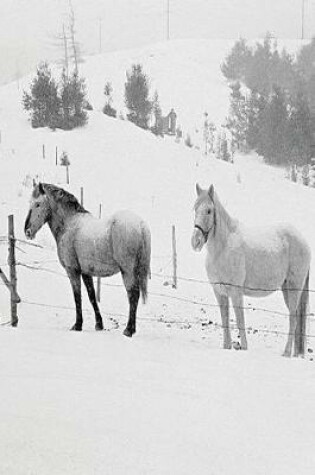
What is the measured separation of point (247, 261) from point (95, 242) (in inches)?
75.7

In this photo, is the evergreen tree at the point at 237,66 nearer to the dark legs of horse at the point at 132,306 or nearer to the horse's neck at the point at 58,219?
the horse's neck at the point at 58,219

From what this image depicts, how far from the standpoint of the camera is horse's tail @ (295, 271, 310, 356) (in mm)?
6527

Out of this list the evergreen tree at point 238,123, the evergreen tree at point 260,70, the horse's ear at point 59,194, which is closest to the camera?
the horse's ear at point 59,194

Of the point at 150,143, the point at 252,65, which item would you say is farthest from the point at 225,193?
the point at 252,65

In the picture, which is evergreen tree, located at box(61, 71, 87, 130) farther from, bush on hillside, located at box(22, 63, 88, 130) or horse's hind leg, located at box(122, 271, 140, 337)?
horse's hind leg, located at box(122, 271, 140, 337)

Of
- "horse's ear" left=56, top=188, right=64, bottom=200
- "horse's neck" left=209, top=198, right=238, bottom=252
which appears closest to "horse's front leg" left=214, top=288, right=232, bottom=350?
"horse's neck" left=209, top=198, right=238, bottom=252

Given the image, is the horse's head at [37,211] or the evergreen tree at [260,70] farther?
the evergreen tree at [260,70]

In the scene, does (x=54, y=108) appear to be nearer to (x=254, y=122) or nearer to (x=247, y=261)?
(x=254, y=122)

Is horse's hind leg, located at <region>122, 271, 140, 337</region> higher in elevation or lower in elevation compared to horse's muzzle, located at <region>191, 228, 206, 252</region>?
lower

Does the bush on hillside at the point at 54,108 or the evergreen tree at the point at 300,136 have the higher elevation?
the bush on hillside at the point at 54,108

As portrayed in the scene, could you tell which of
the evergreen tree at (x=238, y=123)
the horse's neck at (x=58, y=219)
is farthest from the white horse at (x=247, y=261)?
the evergreen tree at (x=238, y=123)

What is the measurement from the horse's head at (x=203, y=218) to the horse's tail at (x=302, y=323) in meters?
1.67

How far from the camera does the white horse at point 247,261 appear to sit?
6.05m

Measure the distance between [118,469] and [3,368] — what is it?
1.74 metres
